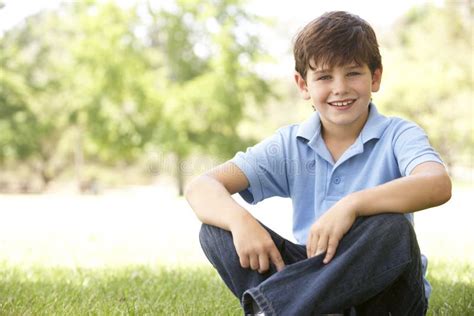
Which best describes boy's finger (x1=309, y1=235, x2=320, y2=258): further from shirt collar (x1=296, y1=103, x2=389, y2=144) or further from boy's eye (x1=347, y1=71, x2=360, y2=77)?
boy's eye (x1=347, y1=71, x2=360, y2=77)

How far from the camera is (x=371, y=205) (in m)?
2.09

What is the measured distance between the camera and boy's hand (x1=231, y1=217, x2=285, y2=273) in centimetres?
216

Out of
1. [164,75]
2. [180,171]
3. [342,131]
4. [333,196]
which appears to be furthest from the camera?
[164,75]

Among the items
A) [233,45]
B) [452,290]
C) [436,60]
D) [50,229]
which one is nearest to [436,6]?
[436,60]

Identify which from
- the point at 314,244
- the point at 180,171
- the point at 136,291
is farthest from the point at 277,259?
the point at 180,171

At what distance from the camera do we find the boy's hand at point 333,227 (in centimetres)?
206

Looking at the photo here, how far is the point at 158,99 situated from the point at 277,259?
18.7 metres

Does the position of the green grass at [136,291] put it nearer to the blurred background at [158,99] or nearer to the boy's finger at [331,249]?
the boy's finger at [331,249]

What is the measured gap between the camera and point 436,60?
82.2 ft

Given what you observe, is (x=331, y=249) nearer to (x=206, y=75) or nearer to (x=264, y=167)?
(x=264, y=167)

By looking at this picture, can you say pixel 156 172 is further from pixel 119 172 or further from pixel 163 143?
pixel 163 143

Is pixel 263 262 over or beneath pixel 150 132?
over

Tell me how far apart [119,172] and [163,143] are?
9.39m

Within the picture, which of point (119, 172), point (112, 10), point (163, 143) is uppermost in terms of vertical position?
point (112, 10)
